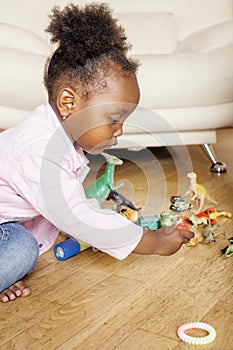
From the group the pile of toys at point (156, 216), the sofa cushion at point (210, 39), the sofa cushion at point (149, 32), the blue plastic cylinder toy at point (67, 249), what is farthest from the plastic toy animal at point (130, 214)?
the sofa cushion at point (149, 32)

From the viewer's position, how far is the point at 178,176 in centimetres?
173

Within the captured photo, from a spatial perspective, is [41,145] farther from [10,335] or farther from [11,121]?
[11,121]

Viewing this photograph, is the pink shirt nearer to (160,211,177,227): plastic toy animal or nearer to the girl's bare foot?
the girl's bare foot

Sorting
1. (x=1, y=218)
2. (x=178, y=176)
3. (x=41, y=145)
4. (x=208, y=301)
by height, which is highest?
(x=41, y=145)

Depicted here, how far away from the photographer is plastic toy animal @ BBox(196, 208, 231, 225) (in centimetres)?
131

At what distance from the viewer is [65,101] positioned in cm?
98

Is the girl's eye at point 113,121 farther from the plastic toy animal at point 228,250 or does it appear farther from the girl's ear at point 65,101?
the plastic toy animal at point 228,250

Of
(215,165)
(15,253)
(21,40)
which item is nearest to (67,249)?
(15,253)

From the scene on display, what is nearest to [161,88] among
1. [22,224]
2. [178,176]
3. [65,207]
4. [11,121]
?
[178,176]

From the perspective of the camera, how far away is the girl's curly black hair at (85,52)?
96cm

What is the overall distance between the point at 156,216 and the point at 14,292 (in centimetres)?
40

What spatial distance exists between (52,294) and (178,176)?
32.3 inches

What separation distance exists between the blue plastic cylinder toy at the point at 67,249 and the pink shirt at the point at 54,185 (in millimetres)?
158

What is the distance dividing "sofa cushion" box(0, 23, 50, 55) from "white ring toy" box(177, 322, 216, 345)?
1307 millimetres
